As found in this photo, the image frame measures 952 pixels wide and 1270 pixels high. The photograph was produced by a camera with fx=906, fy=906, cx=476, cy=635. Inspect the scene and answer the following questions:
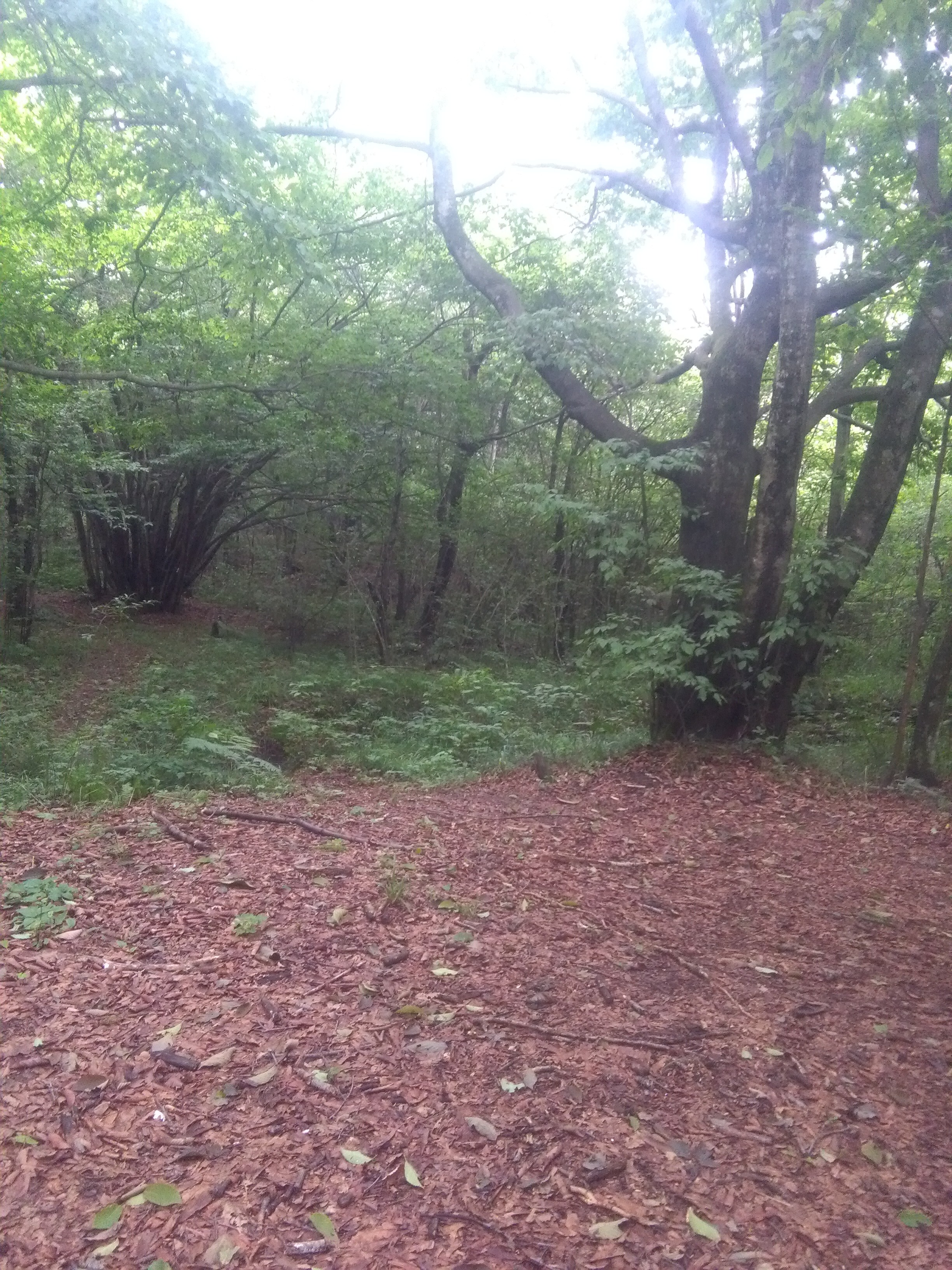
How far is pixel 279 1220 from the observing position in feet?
7.81

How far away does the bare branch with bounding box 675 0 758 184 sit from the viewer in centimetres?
789

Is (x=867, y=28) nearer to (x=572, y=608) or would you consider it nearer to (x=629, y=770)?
(x=629, y=770)

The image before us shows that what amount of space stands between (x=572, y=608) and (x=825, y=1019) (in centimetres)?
1299

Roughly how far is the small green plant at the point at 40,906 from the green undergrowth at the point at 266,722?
1.64m

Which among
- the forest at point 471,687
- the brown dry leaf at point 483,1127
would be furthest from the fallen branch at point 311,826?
the brown dry leaf at point 483,1127

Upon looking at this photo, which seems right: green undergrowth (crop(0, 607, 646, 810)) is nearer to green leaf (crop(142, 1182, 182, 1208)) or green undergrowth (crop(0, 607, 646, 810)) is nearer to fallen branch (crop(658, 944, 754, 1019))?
fallen branch (crop(658, 944, 754, 1019))

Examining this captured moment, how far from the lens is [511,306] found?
9180 mm

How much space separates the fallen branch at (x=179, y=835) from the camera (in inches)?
199

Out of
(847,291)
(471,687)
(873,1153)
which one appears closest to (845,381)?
(847,291)

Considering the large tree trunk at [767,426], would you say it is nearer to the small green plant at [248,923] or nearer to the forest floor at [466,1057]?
the forest floor at [466,1057]

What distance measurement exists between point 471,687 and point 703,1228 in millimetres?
8581

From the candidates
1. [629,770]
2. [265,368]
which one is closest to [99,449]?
[265,368]

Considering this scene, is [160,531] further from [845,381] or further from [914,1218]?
[914,1218]

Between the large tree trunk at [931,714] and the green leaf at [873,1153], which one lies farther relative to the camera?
the large tree trunk at [931,714]
